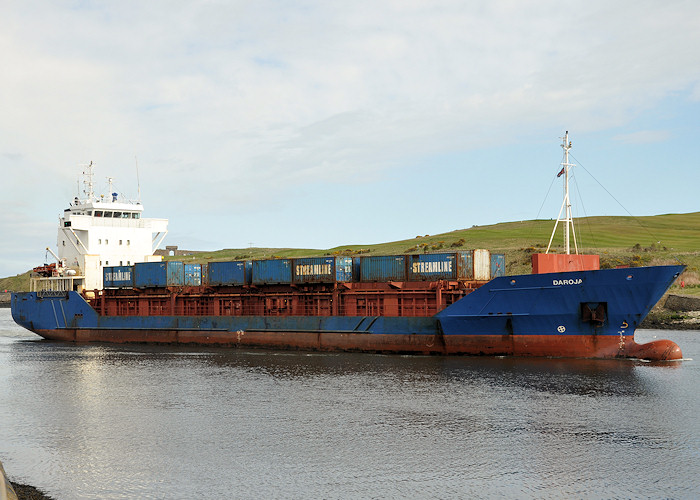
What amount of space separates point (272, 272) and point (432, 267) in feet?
→ 35.0

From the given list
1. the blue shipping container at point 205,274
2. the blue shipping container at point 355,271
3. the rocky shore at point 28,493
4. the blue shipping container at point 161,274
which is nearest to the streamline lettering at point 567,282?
the blue shipping container at point 355,271

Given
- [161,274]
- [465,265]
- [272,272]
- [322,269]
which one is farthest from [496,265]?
[161,274]

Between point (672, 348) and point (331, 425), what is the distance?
64.6ft

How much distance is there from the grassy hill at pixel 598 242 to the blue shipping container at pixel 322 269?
36394 mm

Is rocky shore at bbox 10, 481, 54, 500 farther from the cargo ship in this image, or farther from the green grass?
the green grass

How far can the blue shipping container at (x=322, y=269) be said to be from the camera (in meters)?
38.5

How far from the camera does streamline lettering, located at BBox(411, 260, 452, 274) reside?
1411 inches

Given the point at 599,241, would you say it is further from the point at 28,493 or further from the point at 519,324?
the point at 28,493

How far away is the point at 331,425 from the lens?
20422mm

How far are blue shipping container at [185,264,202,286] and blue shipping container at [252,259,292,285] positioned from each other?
21.3 feet

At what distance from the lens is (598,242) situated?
282ft

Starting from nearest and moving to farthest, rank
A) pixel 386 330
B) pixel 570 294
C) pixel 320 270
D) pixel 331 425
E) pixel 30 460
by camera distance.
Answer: pixel 30 460, pixel 331 425, pixel 570 294, pixel 386 330, pixel 320 270

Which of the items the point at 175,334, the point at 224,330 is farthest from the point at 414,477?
the point at 175,334

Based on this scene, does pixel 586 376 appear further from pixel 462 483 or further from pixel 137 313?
pixel 137 313
